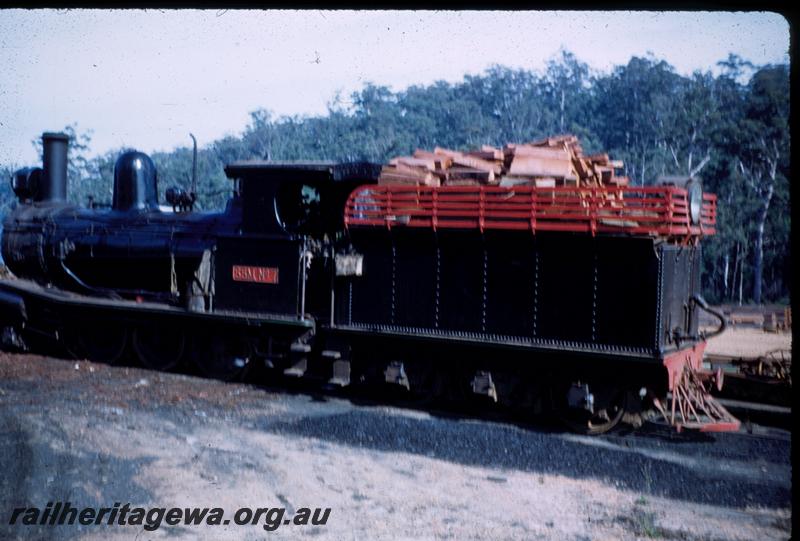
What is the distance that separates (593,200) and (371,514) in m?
4.21

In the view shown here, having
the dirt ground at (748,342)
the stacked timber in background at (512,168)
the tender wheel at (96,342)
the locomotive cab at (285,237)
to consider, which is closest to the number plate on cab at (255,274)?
the locomotive cab at (285,237)

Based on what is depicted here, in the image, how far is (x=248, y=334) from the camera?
10.7 metres

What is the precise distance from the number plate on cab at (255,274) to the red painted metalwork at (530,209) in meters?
1.46

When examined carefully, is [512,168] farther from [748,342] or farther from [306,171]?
[748,342]

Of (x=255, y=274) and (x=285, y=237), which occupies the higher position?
(x=285, y=237)

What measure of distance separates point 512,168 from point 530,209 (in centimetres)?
102

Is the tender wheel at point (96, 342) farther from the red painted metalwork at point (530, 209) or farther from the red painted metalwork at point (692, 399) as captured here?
the red painted metalwork at point (692, 399)

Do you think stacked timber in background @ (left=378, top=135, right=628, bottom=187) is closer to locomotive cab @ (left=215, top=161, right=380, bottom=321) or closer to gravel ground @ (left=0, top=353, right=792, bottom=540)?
locomotive cab @ (left=215, top=161, right=380, bottom=321)

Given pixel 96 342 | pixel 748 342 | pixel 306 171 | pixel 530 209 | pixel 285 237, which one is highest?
→ pixel 306 171

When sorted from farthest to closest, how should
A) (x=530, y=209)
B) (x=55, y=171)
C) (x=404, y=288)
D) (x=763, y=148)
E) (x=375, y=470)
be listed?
(x=763, y=148) → (x=55, y=171) → (x=404, y=288) → (x=530, y=209) → (x=375, y=470)

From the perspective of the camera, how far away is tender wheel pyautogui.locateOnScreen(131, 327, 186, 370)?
11.4m

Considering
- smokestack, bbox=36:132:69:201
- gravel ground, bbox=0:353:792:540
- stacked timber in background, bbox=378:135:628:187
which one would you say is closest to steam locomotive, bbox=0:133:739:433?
stacked timber in background, bbox=378:135:628:187

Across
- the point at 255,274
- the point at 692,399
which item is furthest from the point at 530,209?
the point at 255,274

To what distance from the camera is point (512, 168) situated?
931cm
